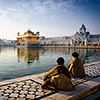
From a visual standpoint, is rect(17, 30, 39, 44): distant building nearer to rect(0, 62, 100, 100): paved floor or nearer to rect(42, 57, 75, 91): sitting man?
rect(0, 62, 100, 100): paved floor

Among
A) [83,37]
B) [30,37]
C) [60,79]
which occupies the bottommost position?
[60,79]

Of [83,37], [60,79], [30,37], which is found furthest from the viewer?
[83,37]

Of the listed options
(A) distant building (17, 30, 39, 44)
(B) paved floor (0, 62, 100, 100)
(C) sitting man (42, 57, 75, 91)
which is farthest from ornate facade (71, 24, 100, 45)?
(C) sitting man (42, 57, 75, 91)

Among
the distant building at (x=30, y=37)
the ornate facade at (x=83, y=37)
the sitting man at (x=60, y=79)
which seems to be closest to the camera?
the sitting man at (x=60, y=79)

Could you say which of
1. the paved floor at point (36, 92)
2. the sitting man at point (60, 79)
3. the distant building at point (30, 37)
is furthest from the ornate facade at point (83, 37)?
the sitting man at point (60, 79)

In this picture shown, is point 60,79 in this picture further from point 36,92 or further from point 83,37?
point 83,37

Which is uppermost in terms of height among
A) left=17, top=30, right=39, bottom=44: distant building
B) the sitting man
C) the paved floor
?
left=17, top=30, right=39, bottom=44: distant building

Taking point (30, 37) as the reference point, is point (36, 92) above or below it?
below

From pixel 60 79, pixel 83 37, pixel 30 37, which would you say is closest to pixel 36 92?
pixel 60 79

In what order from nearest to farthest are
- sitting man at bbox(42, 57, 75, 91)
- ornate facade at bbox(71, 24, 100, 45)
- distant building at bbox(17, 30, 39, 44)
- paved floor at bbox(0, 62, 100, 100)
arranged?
paved floor at bbox(0, 62, 100, 100) → sitting man at bbox(42, 57, 75, 91) → distant building at bbox(17, 30, 39, 44) → ornate facade at bbox(71, 24, 100, 45)

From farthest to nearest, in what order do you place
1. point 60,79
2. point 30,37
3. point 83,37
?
point 83,37 → point 30,37 → point 60,79

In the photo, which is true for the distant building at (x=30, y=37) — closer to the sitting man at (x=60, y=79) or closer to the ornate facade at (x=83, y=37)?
the ornate facade at (x=83, y=37)

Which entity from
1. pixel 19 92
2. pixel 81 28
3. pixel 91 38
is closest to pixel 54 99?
pixel 19 92

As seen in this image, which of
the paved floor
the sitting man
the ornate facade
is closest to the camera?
the paved floor
